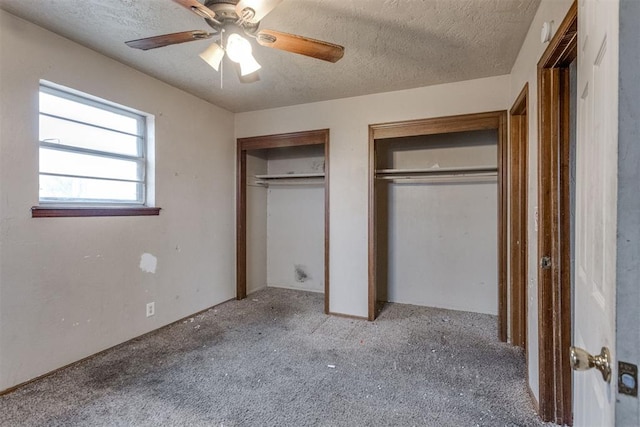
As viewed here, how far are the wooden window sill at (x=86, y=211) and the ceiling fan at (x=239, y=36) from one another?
4.12 feet

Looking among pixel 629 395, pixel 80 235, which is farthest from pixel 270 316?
pixel 629 395

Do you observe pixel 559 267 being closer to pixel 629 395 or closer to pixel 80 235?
pixel 629 395

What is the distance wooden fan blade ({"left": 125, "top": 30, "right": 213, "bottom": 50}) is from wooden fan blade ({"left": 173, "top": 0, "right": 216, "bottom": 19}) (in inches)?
4.6

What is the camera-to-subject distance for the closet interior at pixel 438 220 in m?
3.36

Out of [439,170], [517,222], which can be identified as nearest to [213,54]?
[439,170]

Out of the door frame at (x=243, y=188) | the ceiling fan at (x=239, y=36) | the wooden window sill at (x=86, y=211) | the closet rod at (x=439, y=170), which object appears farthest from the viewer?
the door frame at (x=243, y=188)

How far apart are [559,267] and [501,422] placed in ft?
2.91

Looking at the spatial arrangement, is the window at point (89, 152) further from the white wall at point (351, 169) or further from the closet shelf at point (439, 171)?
the closet shelf at point (439, 171)

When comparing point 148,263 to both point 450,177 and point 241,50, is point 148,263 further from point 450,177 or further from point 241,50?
point 450,177

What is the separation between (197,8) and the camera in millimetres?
1387

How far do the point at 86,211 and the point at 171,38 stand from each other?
1.46 meters

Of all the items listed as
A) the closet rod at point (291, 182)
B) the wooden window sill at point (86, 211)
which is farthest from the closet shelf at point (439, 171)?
the wooden window sill at point (86, 211)

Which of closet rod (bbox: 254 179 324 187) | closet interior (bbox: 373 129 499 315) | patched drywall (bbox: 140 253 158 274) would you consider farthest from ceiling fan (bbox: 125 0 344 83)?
closet rod (bbox: 254 179 324 187)

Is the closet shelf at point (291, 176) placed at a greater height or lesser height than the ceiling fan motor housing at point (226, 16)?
lesser
